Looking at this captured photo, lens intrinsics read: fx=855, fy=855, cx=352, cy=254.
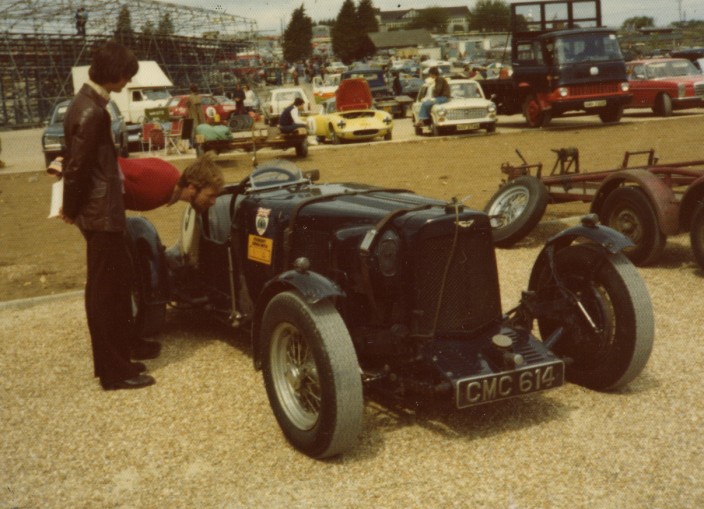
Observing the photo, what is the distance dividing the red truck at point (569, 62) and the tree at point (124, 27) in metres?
35.7

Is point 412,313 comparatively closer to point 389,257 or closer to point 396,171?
point 389,257

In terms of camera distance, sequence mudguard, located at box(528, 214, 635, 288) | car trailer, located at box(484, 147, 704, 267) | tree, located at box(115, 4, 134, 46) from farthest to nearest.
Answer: tree, located at box(115, 4, 134, 46)
car trailer, located at box(484, 147, 704, 267)
mudguard, located at box(528, 214, 635, 288)

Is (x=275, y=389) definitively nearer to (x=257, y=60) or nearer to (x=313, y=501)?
(x=313, y=501)

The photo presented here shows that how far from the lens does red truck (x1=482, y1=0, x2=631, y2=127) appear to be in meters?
21.5

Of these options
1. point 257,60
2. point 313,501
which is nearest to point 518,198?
point 313,501

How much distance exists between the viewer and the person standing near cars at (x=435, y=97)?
22.4m

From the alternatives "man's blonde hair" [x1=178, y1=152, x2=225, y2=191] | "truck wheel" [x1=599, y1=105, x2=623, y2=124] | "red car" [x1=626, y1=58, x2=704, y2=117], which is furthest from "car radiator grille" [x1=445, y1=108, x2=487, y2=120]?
"man's blonde hair" [x1=178, y1=152, x2=225, y2=191]

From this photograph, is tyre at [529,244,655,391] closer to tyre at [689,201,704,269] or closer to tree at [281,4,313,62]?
tyre at [689,201,704,269]

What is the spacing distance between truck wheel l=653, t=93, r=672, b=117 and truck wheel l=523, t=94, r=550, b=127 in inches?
153

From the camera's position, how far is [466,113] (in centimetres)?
2183

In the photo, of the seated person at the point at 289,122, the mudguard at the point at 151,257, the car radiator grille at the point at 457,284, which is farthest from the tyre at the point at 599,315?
the seated person at the point at 289,122

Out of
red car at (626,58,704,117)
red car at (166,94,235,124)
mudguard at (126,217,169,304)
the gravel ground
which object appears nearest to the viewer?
the gravel ground

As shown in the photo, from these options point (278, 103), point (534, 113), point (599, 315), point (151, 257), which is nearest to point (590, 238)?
point (599, 315)

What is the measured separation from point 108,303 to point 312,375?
1608 millimetres
